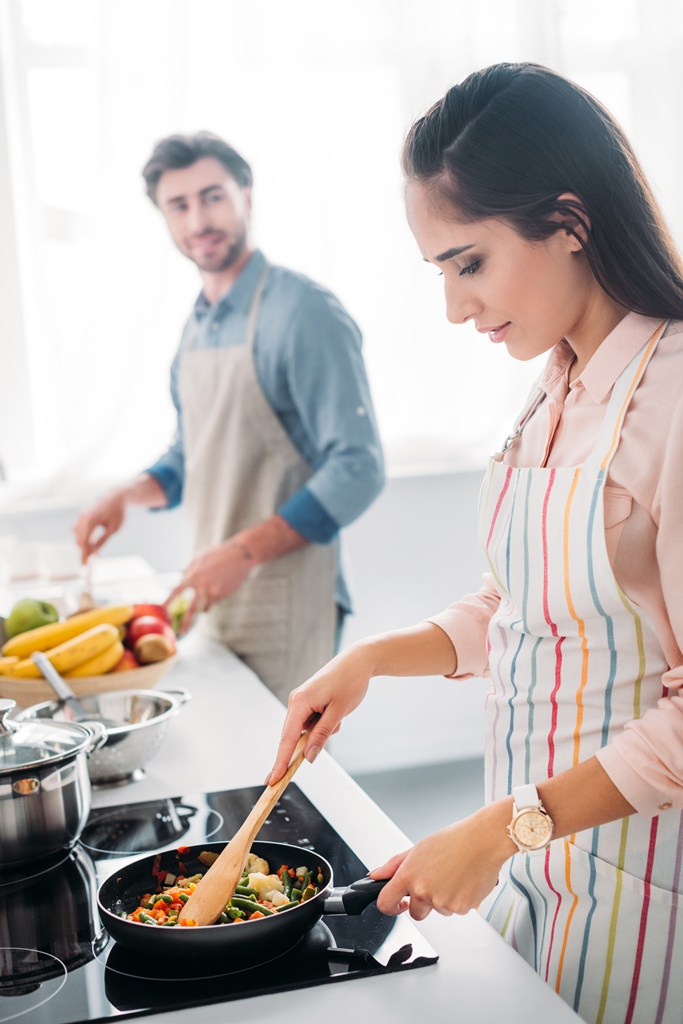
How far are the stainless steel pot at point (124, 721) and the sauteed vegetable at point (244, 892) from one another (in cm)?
31

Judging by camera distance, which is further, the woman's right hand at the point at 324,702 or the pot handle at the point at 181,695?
the pot handle at the point at 181,695

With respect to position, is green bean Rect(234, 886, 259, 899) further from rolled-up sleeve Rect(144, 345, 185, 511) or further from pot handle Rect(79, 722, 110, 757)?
rolled-up sleeve Rect(144, 345, 185, 511)

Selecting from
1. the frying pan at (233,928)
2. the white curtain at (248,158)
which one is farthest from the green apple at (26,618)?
the white curtain at (248,158)

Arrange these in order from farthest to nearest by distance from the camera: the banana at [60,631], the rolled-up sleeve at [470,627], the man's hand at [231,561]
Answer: the man's hand at [231,561] → the banana at [60,631] → the rolled-up sleeve at [470,627]

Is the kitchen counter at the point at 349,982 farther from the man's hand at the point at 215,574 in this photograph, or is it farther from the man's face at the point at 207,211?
the man's face at the point at 207,211

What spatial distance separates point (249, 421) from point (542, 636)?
1346mm

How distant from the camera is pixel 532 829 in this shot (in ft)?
2.74

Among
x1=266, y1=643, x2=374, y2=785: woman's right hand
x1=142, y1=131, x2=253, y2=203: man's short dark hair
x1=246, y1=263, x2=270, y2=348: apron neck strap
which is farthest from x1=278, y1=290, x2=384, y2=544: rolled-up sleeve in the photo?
x1=266, y1=643, x2=374, y2=785: woman's right hand

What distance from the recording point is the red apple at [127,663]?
1.60 m

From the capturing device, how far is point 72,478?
121 inches

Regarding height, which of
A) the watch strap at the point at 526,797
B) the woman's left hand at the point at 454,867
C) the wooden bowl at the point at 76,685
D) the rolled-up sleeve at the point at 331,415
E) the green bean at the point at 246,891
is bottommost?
the wooden bowl at the point at 76,685

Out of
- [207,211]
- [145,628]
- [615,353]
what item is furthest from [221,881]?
[207,211]

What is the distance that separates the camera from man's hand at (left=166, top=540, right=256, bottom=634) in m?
1.99

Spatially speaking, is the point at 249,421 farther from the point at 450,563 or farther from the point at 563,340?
the point at 450,563
